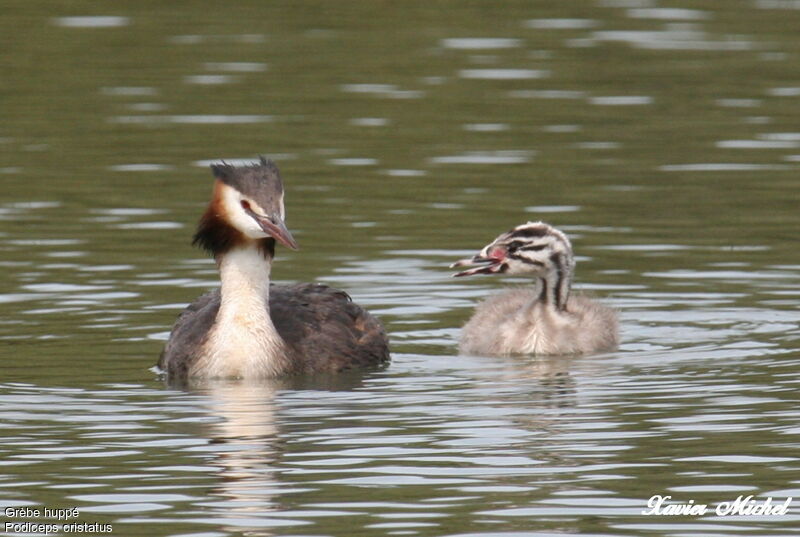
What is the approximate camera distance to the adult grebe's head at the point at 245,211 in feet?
47.3

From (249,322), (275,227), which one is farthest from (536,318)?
(275,227)

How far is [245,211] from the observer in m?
14.6

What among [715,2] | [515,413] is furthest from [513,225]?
[715,2]

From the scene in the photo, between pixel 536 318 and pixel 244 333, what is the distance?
7.86ft

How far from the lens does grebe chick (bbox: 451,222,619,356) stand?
1585cm

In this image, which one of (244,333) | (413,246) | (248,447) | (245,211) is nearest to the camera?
(248,447)

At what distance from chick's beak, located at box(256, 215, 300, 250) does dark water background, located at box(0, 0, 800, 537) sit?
1.03 metres

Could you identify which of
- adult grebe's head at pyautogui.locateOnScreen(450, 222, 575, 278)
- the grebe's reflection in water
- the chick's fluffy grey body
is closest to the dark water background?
the grebe's reflection in water

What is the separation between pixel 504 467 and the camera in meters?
11.7

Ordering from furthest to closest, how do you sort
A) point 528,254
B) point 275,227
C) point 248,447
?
point 528,254, point 275,227, point 248,447

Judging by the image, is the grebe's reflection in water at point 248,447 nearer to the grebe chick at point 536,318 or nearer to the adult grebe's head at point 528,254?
the grebe chick at point 536,318

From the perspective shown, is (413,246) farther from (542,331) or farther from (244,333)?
(244,333)

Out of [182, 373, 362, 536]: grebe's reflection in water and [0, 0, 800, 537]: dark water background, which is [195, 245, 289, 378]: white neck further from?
[0, 0, 800, 537]: dark water background

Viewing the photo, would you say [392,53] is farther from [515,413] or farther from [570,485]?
[570,485]
